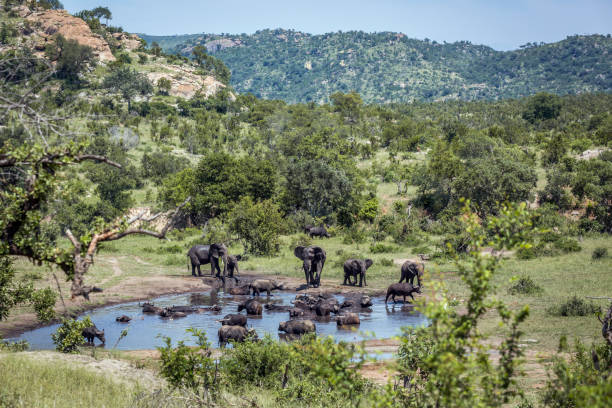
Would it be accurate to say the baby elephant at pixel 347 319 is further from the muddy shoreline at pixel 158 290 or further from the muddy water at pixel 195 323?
the muddy shoreline at pixel 158 290

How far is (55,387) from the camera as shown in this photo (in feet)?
27.7

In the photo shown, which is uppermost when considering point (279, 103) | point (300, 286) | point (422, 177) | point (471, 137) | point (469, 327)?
point (279, 103)

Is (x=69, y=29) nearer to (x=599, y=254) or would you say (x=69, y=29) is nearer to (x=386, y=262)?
(x=386, y=262)

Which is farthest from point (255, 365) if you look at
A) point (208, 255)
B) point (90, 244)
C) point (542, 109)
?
point (542, 109)

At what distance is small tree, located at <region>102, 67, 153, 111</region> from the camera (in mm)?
74625

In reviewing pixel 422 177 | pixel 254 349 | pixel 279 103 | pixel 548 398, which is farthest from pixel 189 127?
pixel 548 398

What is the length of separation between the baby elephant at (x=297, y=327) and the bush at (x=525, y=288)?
8.48m

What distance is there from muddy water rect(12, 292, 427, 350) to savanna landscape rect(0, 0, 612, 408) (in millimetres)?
114

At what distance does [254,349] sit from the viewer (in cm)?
1105

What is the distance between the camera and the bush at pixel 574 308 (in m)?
16.7

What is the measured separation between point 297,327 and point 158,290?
28.6ft

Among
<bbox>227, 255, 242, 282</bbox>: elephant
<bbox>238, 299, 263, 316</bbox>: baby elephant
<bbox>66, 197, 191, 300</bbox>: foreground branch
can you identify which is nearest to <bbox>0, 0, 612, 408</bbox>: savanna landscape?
<bbox>66, 197, 191, 300</bbox>: foreground branch

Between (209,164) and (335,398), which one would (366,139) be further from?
(335,398)

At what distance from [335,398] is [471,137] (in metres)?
41.5
